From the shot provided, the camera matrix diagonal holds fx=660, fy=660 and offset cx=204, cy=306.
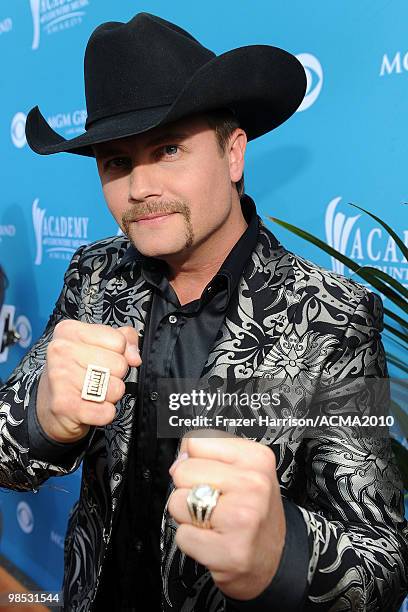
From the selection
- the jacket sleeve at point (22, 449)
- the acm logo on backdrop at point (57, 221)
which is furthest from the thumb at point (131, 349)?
the acm logo on backdrop at point (57, 221)

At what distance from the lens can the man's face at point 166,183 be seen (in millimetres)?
1234

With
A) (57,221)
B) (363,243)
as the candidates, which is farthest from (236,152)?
(57,221)

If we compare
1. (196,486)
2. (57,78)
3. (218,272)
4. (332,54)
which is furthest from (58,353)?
(57,78)

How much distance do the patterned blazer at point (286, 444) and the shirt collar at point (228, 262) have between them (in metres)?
0.02

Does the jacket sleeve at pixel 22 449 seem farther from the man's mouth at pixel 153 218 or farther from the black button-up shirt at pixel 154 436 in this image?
the man's mouth at pixel 153 218

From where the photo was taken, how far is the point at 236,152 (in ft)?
4.52

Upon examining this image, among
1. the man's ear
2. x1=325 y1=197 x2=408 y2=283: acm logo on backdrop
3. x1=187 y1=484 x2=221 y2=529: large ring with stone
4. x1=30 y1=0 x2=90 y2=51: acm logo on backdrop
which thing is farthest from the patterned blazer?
x1=30 y1=0 x2=90 y2=51: acm logo on backdrop

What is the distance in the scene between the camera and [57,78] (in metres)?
2.82

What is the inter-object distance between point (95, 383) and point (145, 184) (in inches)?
18.7

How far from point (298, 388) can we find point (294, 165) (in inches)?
36.2

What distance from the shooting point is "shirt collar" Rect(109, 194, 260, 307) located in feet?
4.27

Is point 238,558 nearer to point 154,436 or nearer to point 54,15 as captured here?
point 154,436

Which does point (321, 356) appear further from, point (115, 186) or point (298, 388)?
point (115, 186)

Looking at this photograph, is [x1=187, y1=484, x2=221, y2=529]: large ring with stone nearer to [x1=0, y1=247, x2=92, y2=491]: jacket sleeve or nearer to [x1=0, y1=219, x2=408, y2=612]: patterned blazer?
[x1=0, y1=219, x2=408, y2=612]: patterned blazer
